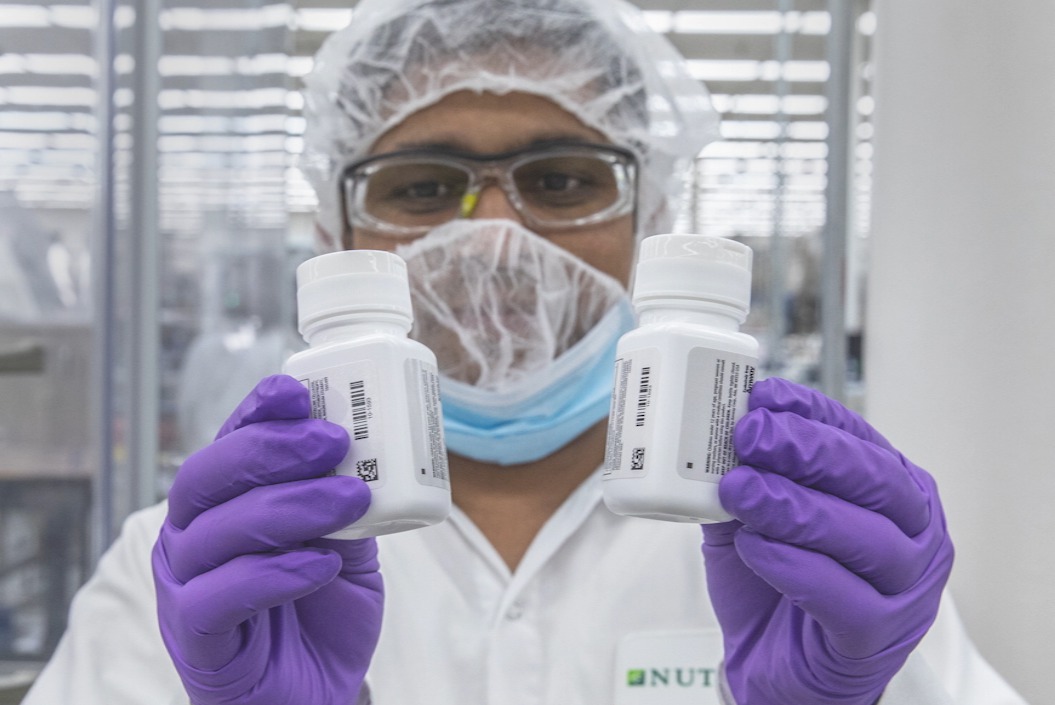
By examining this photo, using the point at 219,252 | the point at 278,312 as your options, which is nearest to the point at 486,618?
the point at 219,252

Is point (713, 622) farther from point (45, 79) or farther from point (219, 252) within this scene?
point (219, 252)

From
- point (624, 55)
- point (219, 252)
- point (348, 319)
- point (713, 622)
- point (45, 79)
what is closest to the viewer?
point (348, 319)

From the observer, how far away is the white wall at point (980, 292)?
90 cm

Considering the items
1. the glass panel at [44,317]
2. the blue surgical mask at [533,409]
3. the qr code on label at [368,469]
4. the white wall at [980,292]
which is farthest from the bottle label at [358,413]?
the glass panel at [44,317]

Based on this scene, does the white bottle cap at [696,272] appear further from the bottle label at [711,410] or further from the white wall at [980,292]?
the white wall at [980,292]

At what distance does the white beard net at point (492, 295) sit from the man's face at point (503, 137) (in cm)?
3

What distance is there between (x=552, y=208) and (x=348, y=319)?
491mm

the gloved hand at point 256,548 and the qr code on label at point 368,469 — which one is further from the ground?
the qr code on label at point 368,469

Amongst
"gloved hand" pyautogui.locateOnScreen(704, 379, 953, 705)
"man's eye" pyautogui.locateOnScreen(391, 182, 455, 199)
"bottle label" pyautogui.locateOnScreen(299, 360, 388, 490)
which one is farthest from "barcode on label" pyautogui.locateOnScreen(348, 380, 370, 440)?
"man's eye" pyautogui.locateOnScreen(391, 182, 455, 199)

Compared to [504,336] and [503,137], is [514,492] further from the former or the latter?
[503,137]

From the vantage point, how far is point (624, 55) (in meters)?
1.14

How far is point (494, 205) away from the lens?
1.01m

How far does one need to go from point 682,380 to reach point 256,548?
1.18ft

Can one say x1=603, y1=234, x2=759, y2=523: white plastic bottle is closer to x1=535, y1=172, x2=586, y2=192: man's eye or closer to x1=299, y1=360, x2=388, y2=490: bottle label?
x1=299, y1=360, x2=388, y2=490: bottle label
